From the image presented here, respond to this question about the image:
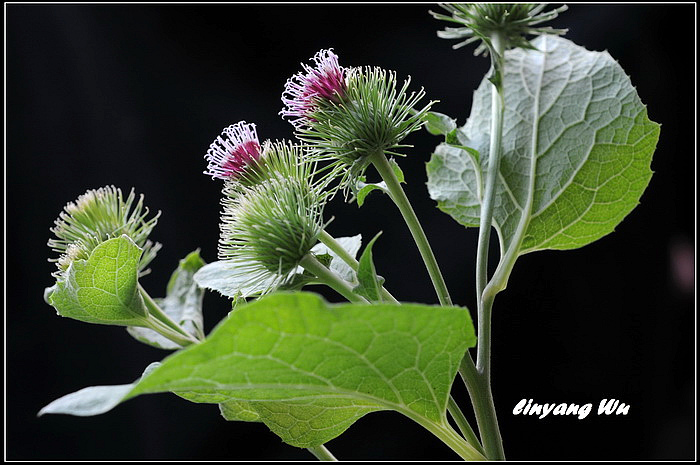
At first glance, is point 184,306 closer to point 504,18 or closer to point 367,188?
point 367,188

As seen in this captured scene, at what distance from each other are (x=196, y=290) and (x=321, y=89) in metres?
0.26

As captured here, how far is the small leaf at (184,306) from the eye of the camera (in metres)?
0.59

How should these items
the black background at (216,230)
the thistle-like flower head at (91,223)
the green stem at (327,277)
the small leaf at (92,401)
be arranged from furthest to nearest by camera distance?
the black background at (216,230) → the thistle-like flower head at (91,223) → the green stem at (327,277) → the small leaf at (92,401)

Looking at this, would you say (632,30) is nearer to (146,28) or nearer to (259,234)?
(146,28)

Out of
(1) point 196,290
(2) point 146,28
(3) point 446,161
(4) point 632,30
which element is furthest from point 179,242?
(4) point 632,30

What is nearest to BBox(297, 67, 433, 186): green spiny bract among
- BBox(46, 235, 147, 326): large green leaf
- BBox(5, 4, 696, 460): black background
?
BBox(46, 235, 147, 326): large green leaf

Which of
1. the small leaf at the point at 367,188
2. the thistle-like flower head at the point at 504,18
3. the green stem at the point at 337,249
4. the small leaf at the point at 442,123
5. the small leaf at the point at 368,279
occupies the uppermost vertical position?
the thistle-like flower head at the point at 504,18

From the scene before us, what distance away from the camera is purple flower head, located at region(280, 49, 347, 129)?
0.45m

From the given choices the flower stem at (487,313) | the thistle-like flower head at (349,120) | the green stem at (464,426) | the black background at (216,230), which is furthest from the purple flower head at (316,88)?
the black background at (216,230)

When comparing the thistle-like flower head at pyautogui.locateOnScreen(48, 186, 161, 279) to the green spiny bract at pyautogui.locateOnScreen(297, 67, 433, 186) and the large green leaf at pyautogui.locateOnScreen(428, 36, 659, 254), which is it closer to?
the green spiny bract at pyautogui.locateOnScreen(297, 67, 433, 186)

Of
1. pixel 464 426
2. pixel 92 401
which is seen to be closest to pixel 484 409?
pixel 464 426

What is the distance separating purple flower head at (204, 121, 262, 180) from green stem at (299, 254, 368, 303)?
88mm

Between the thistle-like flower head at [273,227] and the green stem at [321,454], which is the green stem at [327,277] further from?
the green stem at [321,454]

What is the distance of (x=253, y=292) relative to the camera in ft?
1.40
